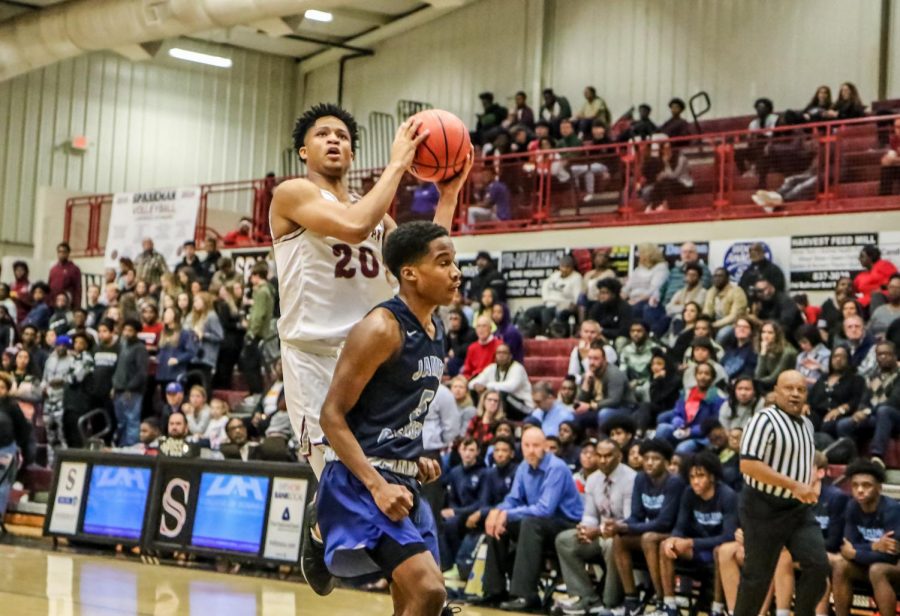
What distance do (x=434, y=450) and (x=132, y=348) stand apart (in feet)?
20.9

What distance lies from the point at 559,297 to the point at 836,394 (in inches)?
224

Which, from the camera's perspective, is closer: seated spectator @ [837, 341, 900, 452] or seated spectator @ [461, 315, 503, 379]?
seated spectator @ [837, 341, 900, 452]

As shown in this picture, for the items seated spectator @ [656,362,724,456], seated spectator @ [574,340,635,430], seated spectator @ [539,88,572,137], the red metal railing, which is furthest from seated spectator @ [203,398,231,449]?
seated spectator @ [539,88,572,137]

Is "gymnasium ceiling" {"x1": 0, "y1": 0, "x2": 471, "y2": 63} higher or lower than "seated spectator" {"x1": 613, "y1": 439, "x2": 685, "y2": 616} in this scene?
higher

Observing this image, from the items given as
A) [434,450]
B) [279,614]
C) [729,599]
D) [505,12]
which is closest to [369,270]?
[279,614]

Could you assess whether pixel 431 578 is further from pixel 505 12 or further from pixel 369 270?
pixel 505 12

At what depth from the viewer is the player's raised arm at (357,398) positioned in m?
4.70

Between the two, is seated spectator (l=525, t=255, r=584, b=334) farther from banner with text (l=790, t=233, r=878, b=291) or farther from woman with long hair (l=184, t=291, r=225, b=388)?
woman with long hair (l=184, t=291, r=225, b=388)

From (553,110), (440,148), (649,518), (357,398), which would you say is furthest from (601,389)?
(553,110)

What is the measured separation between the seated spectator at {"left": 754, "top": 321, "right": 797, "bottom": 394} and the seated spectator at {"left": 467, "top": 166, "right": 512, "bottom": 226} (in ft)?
22.0

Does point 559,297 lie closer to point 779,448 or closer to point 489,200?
point 489,200

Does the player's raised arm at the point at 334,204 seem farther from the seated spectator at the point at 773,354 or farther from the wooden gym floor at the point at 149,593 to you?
the seated spectator at the point at 773,354

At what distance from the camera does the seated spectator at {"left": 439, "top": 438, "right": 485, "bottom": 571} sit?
1157 centimetres

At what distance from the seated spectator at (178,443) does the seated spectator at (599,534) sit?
3.77m
